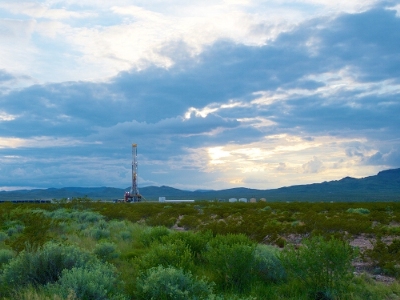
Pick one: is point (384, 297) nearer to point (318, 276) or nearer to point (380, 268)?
point (318, 276)

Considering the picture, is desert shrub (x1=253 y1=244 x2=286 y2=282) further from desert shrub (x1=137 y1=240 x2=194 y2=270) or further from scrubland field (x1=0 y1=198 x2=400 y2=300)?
desert shrub (x1=137 y1=240 x2=194 y2=270)

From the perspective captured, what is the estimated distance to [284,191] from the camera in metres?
182

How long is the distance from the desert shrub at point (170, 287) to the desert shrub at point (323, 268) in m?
2.59

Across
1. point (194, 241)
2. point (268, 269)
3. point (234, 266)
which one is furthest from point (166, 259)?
point (194, 241)

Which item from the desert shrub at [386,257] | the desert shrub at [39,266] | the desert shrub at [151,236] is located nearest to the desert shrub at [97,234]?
the desert shrub at [151,236]

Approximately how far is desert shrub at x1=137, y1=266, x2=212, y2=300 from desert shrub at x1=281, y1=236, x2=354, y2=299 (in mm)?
2586

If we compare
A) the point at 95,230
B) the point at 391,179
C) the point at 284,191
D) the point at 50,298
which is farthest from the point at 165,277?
the point at 391,179

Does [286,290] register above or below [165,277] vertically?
below

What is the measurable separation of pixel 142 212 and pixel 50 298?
2825 cm

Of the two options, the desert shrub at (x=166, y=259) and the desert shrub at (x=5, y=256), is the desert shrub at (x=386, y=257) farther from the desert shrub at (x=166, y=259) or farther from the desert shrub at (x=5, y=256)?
the desert shrub at (x=5, y=256)

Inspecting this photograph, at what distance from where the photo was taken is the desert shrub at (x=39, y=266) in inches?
354

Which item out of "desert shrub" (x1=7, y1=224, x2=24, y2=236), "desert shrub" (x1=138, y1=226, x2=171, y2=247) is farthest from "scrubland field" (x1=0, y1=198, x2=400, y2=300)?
"desert shrub" (x1=7, y1=224, x2=24, y2=236)

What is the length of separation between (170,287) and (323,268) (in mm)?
3725

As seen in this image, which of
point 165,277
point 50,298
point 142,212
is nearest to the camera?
point 50,298
